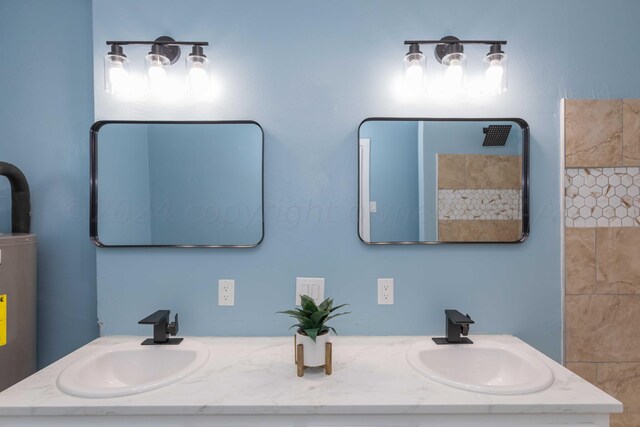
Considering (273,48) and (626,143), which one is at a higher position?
(273,48)

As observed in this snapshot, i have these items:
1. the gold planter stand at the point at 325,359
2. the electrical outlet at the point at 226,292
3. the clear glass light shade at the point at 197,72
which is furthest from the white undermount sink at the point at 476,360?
the clear glass light shade at the point at 197,72

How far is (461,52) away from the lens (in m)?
1.47

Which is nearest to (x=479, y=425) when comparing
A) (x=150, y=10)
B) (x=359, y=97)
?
(x=359, y=97)

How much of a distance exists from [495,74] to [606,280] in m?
1.07

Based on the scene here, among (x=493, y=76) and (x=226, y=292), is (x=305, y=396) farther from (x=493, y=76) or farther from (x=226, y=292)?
(x=493, y=76)

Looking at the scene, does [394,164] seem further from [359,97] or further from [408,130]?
[359,97]

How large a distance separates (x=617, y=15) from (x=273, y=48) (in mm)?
1624

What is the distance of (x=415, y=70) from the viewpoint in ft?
4.92

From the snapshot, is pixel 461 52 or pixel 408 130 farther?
pixel 408 130

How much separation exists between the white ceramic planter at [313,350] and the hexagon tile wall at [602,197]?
1273 mm

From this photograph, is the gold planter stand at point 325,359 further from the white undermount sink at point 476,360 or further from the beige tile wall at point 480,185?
the beige tile wall at point 480,185

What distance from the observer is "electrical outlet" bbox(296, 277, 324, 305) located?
5.18 ft

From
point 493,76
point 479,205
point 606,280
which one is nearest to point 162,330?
point 479,205

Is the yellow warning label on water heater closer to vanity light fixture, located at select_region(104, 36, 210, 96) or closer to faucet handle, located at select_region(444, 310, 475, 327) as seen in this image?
vanity light fixture, located at select_region(104, 36, 210, 96)
